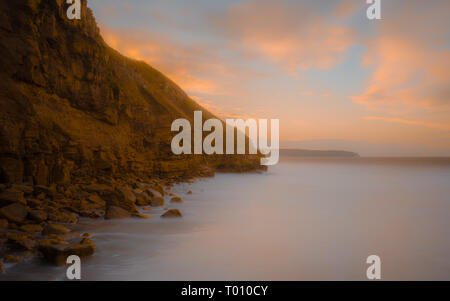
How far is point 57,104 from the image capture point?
9.84 meters

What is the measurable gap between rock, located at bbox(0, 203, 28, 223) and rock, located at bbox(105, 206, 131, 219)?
1.90m

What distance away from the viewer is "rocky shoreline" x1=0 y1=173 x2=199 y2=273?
4137mm

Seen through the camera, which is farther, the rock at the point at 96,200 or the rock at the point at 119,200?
the rock at the point at 119,200

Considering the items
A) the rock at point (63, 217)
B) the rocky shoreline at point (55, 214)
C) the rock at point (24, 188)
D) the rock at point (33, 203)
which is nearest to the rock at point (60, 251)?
the rocky shoreline at point (55, 214)

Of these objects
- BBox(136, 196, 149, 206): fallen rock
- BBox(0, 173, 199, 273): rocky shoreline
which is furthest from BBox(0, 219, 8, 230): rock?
BBox(136, 196, 149, 206): fallen rock

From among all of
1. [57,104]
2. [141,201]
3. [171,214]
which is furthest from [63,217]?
[57,104]

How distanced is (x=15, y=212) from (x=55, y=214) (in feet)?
2.72

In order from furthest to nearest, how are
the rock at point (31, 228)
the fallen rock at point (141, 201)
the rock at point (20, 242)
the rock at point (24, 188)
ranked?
the fallen rock at point (141, 201)
the rock at point (24, 188)
the rock at point (31, 228)
the rock at point (20, 242)

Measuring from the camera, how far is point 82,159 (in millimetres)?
10078

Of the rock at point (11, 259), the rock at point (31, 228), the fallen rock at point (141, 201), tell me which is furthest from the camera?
the fallen rock at point (141, 201)

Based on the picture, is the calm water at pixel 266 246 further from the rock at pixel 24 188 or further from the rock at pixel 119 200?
the rock at pixel 24 188

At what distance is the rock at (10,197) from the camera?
5.73m

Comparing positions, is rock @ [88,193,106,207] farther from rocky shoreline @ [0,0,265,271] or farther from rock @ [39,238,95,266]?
rock @ [39,238,95,266]

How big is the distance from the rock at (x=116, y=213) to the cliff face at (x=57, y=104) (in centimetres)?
254
